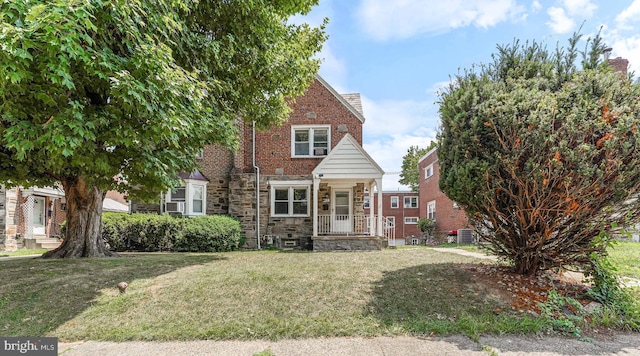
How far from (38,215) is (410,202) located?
2774cm

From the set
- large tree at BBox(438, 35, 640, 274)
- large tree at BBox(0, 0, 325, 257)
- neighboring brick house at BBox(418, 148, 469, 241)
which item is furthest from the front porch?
neighboring brick house at BBox(418, 148, 469, 241)

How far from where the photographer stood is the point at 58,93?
5.05 m

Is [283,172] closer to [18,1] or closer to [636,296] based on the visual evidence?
[18,1]

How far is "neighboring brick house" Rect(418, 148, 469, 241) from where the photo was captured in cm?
2045

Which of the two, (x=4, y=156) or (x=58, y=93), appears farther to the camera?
(x=4, y=156)

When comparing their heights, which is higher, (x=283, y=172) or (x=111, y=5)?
(x=111, y=5)

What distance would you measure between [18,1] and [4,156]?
4673mm

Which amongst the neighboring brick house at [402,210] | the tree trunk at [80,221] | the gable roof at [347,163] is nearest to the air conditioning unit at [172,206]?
the tree trunk at [80,221]

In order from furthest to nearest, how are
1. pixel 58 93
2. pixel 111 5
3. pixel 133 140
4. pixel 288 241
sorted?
pixel 288 241
pixel 133 140
pixel 58 93
pixel 111 5

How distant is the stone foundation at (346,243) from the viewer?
12414mm

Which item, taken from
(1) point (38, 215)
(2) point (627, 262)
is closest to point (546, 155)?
(2) point (627, 262)

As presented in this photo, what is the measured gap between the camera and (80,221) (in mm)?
8977

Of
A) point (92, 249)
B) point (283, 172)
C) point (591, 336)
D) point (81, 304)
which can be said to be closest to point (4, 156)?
point (92, 249)

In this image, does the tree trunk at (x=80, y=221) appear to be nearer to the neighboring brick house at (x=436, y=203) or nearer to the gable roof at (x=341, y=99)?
the gable roof at (x=341, y=99)
